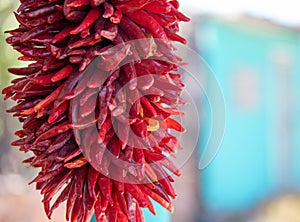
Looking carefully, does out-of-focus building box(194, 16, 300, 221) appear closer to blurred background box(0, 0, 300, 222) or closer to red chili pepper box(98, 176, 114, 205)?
blurred background box(0, 0, 300, 222)

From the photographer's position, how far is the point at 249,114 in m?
6.13

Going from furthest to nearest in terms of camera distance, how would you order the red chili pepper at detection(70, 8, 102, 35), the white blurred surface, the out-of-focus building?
1. the out-of-focus building
2. the white blurred surface
3. the red chili pepper at detection(70, 8, 102, 35)

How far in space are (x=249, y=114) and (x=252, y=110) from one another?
0.07 metres

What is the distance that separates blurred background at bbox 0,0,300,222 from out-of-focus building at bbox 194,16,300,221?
0.04 ft

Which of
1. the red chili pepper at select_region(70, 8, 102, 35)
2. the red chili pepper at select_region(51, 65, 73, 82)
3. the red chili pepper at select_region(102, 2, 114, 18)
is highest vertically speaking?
the red chili pepper at select_region(102, 2, 114, 18)

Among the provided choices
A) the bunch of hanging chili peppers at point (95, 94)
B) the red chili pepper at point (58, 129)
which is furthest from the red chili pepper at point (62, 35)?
the red chili pepper at point (58, 129)

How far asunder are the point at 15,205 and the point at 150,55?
3.36 ft

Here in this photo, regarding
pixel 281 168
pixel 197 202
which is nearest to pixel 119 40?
pixel 197 202

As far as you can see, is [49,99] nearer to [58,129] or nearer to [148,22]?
[58,129]

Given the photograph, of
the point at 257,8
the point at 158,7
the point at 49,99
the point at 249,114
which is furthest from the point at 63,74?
the point at 249,114

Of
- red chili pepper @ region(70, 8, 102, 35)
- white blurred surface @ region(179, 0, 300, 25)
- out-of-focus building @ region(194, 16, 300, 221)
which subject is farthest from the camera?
out-of-focus building @ region(194, 16, 300, 221)

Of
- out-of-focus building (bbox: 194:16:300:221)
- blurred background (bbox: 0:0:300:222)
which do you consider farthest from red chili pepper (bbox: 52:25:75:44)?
out-of-focus building (bbox: 194:16:300:221)

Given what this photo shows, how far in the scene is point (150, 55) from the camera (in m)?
0.58

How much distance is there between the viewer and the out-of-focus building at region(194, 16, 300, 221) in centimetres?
577
